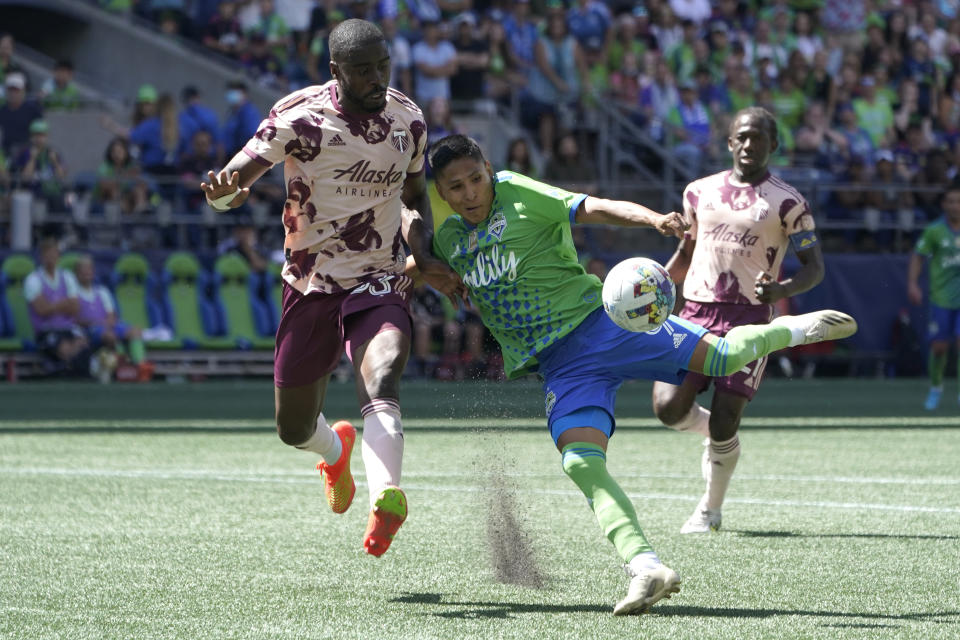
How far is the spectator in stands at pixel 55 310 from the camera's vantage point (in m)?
19.5

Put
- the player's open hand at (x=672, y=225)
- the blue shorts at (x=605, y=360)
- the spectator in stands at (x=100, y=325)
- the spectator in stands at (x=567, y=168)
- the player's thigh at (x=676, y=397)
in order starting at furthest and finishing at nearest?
the spectator in stands at (x=567, y=168) → the spectator in stands at (x=100, y=325) → the player's thigh at (x=676, y=397) → the blue shorts at (x=605, y=360) → the player's open hand at (x=672, y=225)

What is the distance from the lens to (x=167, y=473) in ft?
34.6

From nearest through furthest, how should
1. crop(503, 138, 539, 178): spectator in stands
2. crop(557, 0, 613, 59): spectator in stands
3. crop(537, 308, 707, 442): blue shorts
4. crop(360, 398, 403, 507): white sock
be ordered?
crop(360, 398, 403, 507): white sock
crop(537, 308, 707, 442): blue shorts
crop(503, 138, 539, 178): spectator in stands
crop(557, 0, 613, 59): spectator in stands

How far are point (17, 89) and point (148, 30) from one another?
14.6ft

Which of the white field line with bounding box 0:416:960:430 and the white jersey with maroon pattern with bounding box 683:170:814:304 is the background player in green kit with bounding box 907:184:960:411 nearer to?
the white field line with bounding box 0:416:960:430

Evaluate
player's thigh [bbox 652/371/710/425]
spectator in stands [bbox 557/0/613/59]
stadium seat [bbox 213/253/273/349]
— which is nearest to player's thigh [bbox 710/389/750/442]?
player's thigh [bbox 652/371/710/425]

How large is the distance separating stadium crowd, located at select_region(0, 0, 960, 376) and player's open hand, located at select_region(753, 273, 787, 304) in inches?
507

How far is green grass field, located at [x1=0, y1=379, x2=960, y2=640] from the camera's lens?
18.2ft

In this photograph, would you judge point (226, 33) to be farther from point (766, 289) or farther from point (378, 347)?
point (378, 347)

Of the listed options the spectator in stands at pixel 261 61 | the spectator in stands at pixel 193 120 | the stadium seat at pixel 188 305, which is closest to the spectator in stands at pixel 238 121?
the spectator in stands at pixel 193 120

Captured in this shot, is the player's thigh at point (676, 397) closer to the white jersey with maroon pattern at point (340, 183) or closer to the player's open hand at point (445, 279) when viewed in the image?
the player's open hand at point (445, 279)

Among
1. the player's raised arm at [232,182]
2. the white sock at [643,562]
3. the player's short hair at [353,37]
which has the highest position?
the player's short hair at [353,37]

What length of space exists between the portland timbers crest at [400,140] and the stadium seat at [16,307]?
14.1 meters

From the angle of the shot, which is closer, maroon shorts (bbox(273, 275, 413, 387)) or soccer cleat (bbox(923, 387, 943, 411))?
maroon shorts (bbox(273, 275, 413, 387))
